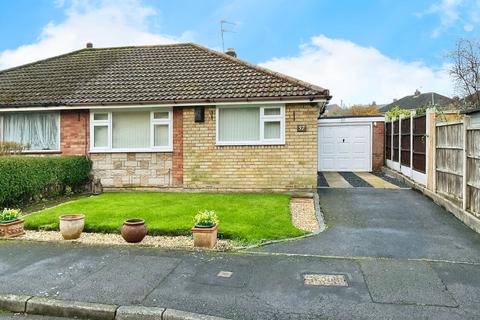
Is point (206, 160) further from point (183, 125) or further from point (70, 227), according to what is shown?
point (70, 227)

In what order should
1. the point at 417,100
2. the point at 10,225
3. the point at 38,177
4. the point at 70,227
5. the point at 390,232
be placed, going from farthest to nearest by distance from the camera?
the point at 417,100, the point at 38,177, the point at 390,232, the point at 10,225, the point at 70,227

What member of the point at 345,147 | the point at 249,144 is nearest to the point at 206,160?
the point at 249,144

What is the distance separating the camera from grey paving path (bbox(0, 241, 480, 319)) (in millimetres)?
4368

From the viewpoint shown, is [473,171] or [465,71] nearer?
[473,171]

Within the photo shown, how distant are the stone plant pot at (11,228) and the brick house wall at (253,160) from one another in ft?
18.4

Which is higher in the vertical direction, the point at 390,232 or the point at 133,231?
the point at 133,231

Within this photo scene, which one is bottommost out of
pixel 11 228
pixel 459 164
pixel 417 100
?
pixel 11 228

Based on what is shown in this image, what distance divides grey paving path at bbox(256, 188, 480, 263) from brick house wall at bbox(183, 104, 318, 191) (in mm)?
1320

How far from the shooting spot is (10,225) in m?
7.61

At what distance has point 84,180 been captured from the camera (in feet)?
43.2

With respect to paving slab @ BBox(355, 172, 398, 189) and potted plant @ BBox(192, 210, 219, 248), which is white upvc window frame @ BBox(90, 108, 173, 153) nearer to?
potted plant @ BBox(192, 210, 219, 248)

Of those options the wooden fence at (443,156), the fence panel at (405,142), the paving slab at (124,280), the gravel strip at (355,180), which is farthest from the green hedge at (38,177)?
the fence panel at (405,142)

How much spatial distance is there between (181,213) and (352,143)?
12.5 m

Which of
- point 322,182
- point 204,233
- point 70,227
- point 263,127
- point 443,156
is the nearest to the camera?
point 204,233
